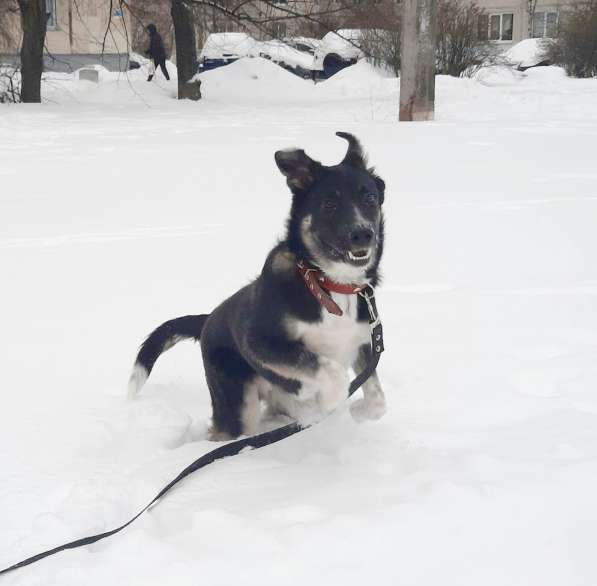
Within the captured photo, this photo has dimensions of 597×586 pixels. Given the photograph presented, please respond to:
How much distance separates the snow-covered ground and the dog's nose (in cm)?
83

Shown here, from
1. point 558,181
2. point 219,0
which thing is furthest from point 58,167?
point 219,0

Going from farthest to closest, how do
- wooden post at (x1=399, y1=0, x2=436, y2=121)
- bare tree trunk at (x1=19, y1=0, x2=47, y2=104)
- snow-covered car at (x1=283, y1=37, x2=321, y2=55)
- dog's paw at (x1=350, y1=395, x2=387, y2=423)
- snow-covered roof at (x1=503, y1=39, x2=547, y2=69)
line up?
snow-covered roof at (x1=503, y1=39, x2=547, y2=69) < snow-covered car at (x1=283, y1=37, x2=321, y2=55) < bare tree trunk at (x1=19, y1=0, x2=47, y2=104) < wooden post at (x1=399, y1=0, x2=436, y2=121) < dog's paw at (x1=350, y1=395, x2=387, y2=423)

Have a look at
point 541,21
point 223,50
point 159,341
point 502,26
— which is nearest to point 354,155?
point 159,341

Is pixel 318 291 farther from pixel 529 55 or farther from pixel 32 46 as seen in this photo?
pixel 529 55

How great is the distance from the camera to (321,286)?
10.6ft

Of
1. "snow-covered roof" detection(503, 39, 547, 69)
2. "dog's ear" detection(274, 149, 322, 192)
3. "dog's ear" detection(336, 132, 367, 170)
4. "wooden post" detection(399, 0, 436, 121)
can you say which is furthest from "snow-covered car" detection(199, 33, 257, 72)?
"dog's ear" detection(274, 149, 322, 192)

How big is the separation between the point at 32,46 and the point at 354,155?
1575 cm

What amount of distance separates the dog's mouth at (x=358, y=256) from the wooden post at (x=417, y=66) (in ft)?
37.8

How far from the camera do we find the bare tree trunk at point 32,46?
17328 millimetres

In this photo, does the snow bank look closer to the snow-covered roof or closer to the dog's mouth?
the snow-covered roof

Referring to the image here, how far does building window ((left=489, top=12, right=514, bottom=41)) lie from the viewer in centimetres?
4416

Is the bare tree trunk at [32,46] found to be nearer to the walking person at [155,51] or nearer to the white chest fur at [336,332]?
the walking person at [155,51]

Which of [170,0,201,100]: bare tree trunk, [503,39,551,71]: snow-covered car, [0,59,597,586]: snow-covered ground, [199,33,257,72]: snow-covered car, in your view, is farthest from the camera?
[503,39,551,71]: snow-covered car

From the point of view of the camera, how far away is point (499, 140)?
36.8 ft
